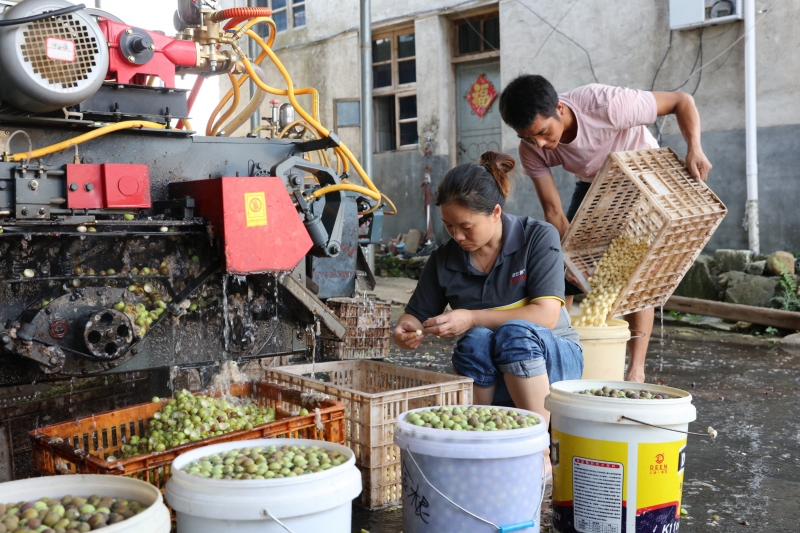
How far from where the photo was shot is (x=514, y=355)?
2559mm

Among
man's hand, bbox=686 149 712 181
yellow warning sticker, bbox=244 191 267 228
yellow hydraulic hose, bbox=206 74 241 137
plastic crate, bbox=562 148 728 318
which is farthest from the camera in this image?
yellow hydraulic hose, bbox=206 74 241 137

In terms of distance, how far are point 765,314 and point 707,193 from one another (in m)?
3.08

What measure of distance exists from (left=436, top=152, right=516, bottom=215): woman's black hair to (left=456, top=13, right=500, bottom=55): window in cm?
783

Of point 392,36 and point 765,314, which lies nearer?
point 765,314

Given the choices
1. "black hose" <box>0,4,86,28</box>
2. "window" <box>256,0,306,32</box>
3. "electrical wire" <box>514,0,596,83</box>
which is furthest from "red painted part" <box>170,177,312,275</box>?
"window" <box>256,0,306,32</box>

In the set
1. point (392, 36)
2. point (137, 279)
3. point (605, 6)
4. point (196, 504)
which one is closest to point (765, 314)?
point (605, 6)

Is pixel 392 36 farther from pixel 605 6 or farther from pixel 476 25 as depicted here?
pixel 605 6

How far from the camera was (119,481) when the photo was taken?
66.1 inches

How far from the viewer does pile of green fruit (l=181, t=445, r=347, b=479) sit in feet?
A: 5.78

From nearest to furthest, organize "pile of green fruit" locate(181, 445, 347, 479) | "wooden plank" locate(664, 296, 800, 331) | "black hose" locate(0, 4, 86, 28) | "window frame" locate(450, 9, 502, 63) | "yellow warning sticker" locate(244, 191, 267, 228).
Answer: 1. "pile of green fruit" locate(181, 445, 347, 479)
2. "black hose" locate(0, 4, 86, 28)
3. "yellow warning sticker" locate(244, 191, 267, 228)
4. "wooden plank" locate(664, 296, 800, 331)
5. "window frame" locate(450, 9, 502, 63)

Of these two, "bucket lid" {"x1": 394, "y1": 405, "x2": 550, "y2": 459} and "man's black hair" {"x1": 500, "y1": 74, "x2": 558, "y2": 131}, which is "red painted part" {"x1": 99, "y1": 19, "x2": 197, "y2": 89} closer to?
"man's black hair" {"x1": 500, "y1": 74, "x2": 558, "y2": 131}

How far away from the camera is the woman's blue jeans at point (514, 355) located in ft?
8.38

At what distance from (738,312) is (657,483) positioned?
16.7ft

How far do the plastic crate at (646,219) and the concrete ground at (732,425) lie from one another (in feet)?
2.41
